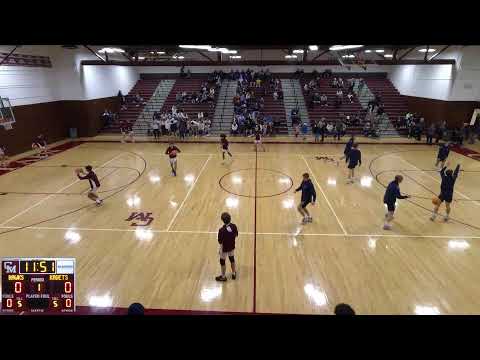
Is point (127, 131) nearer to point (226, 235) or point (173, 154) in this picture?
point (173, 154)

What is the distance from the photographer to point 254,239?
8.61 m

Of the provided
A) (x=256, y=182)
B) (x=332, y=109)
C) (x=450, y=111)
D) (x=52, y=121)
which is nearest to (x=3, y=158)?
(x=52, y=121)

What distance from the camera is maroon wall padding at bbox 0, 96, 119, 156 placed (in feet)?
60.6

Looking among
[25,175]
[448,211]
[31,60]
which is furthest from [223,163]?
[31,60]

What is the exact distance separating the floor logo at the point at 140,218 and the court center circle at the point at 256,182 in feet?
11.2

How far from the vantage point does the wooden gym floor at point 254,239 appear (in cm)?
634

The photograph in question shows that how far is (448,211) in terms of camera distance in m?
9.47

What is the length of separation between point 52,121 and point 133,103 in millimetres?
8466
